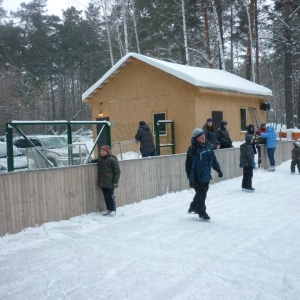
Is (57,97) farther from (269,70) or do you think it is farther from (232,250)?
(232,250)

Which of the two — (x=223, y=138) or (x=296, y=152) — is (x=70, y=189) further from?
(x=296, y=152)

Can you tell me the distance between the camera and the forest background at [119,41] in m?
26.7

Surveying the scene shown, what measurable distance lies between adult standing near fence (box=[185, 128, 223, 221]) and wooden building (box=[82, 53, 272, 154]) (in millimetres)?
6715

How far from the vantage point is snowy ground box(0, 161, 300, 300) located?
4.12 meters

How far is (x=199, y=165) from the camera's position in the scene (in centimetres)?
714

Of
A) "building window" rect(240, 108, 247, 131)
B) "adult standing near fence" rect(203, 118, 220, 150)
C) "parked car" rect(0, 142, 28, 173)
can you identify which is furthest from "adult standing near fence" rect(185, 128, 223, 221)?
"building window" rect(240, 108, 247, 131)

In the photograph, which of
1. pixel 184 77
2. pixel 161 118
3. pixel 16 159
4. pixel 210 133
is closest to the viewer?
pixel 16 159

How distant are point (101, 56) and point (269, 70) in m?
25.7

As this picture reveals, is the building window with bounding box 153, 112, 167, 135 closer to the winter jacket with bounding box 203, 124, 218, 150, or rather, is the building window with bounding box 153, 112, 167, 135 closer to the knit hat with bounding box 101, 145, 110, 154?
the winter jacket with bounding box 203, 124, 218, 150

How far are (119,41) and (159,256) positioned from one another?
26637mm

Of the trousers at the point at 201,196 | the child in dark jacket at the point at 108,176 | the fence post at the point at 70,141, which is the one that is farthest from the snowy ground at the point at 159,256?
the fence post at the point at 70,141

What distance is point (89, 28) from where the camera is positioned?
125ft

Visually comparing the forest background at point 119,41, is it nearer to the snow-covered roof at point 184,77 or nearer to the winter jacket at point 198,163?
the snow-covered roof at point 184,77

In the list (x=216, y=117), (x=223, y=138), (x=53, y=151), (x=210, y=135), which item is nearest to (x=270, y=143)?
(x=223, y=138)
